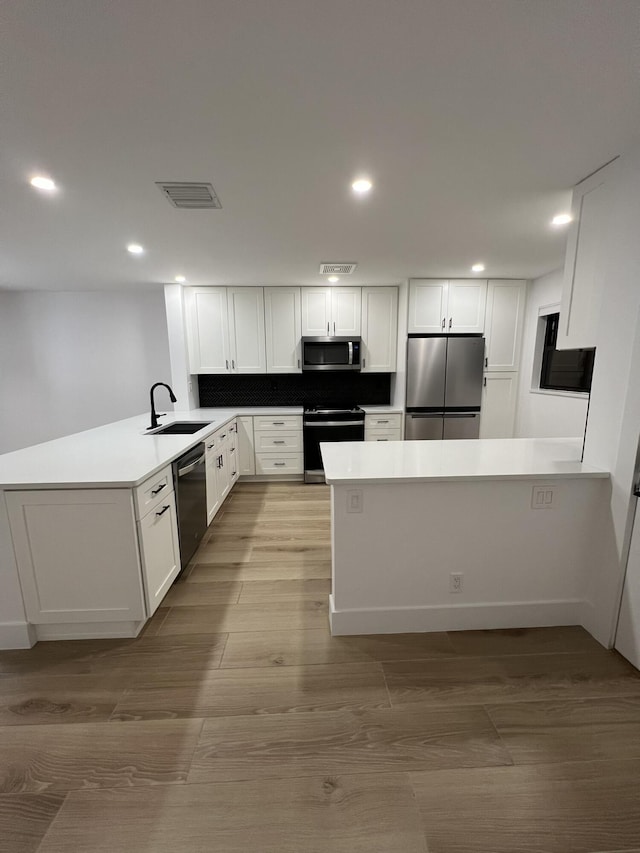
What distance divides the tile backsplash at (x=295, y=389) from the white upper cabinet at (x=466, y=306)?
1.11 meters

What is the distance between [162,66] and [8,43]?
43cm

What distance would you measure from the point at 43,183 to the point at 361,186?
5.51 ft

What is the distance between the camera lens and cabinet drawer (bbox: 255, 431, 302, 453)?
4.09 meters

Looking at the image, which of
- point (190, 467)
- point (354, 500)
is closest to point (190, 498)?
point (190, 467)

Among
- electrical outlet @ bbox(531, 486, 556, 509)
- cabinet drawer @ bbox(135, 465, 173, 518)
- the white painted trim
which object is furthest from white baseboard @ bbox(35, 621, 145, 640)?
electrical outlet @ bbox(531, 486, 556, 509)

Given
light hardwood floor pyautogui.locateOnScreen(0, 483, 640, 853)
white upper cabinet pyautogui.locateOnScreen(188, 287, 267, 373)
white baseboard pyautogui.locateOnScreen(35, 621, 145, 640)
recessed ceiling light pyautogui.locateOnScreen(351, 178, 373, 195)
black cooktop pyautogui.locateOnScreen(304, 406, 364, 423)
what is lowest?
light hardwood floor pyautogui.locateOnScreen(0, 483, 640, 853)

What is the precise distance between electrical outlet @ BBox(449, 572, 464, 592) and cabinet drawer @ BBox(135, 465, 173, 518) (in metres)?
1.66

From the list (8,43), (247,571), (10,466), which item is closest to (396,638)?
(247,571)

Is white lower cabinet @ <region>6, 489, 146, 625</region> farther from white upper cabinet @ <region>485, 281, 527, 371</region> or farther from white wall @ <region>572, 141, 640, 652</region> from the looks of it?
white upper cabinet @ <region>485, 281, 527, 371</region>

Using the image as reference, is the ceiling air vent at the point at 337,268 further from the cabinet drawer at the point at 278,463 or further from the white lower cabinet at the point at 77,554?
the white lower cabinet at the point at 77,554

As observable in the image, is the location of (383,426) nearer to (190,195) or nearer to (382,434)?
(382,434)

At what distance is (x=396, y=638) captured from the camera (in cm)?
178

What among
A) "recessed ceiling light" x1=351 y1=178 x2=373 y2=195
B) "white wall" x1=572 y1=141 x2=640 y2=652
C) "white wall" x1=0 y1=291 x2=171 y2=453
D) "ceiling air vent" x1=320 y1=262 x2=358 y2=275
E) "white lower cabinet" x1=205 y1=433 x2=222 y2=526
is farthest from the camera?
"white wall" x1=0 y1=291 x2=171 y2=453

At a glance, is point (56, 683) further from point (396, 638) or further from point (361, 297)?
point (361, 297)
